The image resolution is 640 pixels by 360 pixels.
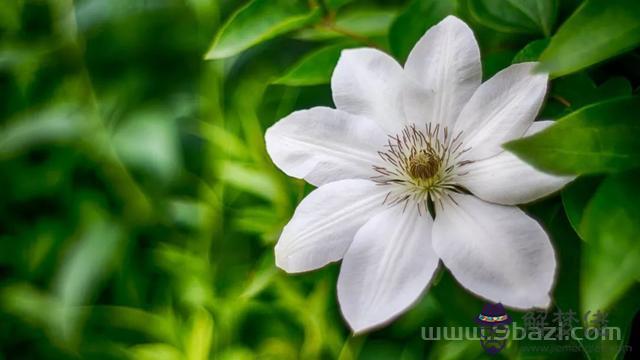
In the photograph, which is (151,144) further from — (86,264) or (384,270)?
(384,270)

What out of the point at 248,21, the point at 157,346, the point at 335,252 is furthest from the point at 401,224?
the point at 157,346

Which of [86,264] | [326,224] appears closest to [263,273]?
[326,224]

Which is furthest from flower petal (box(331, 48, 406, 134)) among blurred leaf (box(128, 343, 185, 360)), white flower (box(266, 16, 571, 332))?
blurred leaf (box(128, 343, 185, 360))

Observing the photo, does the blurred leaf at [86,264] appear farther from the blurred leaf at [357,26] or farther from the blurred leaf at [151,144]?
the blurred leaf at [357,26]

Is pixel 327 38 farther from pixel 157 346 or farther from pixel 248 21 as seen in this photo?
pixel 157 346

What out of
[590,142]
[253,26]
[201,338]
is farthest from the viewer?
[201,338]

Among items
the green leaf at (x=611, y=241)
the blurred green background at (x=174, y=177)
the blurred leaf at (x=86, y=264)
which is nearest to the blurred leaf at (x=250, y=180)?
the blurred green background at (x=174, y=177)
